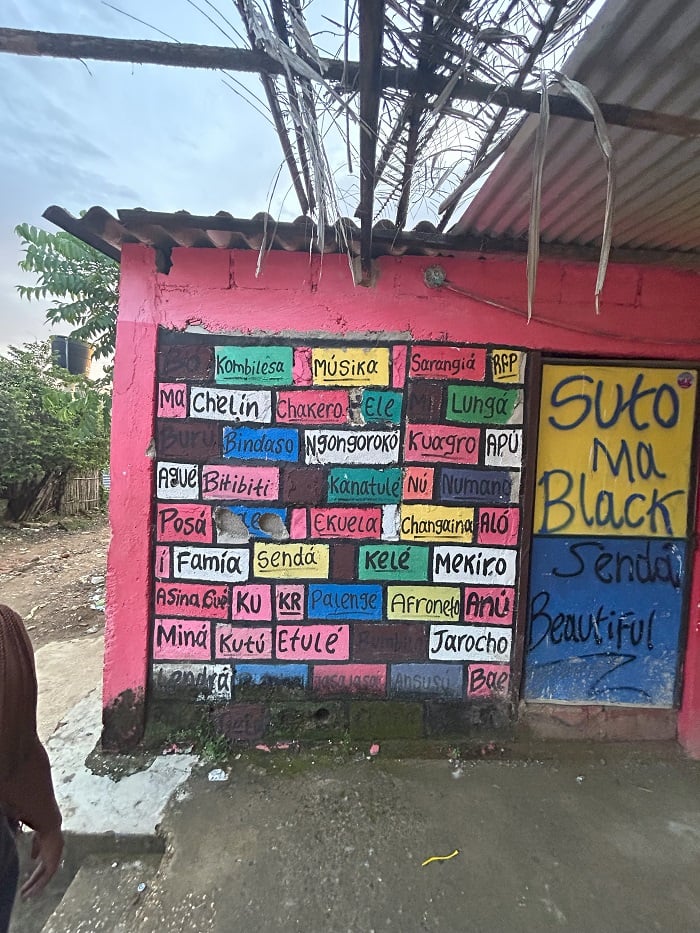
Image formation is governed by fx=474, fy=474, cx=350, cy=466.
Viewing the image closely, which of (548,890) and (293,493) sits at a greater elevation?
(293,493)

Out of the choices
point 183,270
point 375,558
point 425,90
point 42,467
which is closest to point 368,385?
point 375,558

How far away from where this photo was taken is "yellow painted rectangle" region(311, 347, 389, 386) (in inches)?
113

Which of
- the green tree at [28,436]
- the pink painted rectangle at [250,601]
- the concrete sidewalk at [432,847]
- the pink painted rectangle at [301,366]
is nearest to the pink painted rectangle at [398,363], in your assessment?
the pink painted rectangle at [301,366]

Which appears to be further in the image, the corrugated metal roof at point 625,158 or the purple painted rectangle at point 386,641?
the purple painted rectangle at point 386,641

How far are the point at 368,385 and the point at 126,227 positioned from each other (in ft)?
5.27

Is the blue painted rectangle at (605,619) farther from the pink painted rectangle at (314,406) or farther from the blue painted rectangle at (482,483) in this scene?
the pink painted rectangle at (314,406)

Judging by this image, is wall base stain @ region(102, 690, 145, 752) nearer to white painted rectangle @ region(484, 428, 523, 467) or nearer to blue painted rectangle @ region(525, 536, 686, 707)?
blue painted rectangle @ region(525, 536, 686, 707)

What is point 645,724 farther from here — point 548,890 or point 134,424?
point 134,424

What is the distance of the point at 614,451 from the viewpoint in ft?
9.66

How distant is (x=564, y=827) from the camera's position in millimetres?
2426

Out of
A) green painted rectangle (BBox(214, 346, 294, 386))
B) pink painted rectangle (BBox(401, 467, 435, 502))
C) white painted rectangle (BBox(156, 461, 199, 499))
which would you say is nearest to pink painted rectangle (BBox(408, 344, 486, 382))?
pink painted rectangle (BBox(401, 467, 435, 502))

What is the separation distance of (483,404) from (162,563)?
2.19 m

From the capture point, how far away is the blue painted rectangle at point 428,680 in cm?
295

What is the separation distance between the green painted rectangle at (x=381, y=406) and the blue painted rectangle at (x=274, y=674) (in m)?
1.60
